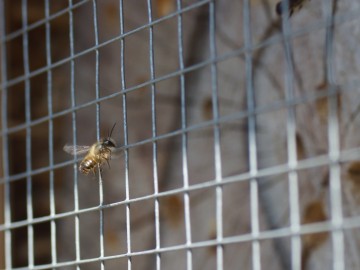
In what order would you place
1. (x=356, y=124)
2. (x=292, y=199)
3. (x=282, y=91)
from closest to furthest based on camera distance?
1. (x=292, y=199)
2. (x=356, y=124)
3. (x=282, y=91)

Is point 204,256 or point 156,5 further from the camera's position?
point 156,5

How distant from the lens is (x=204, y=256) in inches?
59.9

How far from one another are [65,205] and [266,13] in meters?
0.60

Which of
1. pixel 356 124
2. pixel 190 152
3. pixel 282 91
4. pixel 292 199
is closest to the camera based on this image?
pixel 292 199

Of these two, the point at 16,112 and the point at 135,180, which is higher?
the point at 16,112

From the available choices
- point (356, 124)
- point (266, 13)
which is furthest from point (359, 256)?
point (266, 13)

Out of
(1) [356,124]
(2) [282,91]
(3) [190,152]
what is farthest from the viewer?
(3) [190,152]

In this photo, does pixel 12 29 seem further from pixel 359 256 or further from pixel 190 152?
pixel 359 256

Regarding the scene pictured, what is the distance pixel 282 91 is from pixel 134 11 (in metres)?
0.37

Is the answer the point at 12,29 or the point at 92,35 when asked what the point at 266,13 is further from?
the point at 12,29

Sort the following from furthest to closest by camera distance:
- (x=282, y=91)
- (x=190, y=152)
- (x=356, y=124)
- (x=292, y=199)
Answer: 1. (x=190, y=152)
2. (x=282, y=91)
3. (x=356, y=124)
4. (x=292, y=199)

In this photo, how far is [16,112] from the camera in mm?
1640

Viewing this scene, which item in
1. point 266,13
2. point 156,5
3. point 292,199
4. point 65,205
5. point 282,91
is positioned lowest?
point 292,199

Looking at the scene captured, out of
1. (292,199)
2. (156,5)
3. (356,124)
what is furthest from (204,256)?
(292,199)
